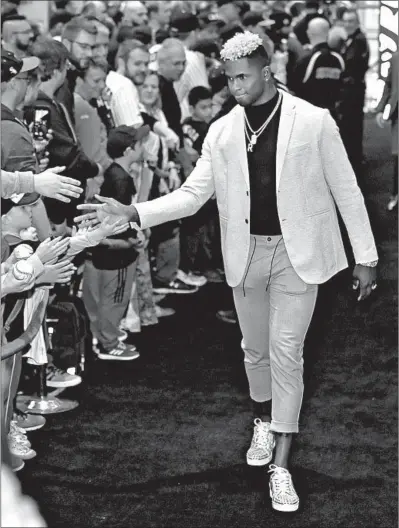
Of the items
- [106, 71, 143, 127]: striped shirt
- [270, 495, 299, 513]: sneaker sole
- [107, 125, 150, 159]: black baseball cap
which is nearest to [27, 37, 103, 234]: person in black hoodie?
[107, 125, 150, 159]: black baseball cap

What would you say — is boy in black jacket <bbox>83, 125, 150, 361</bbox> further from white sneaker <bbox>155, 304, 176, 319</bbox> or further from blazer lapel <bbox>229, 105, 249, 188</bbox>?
blazer lapel <bbox>229, 105, 249, 188</bbox>

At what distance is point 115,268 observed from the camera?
6062mm

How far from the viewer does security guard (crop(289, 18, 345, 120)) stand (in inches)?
439

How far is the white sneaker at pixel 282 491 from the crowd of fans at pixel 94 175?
3.69ft

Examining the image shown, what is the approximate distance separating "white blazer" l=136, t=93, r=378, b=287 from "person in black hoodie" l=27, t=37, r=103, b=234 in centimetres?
157

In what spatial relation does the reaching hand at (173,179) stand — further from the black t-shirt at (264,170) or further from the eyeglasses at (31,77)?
the black t-shirt at (264,170)

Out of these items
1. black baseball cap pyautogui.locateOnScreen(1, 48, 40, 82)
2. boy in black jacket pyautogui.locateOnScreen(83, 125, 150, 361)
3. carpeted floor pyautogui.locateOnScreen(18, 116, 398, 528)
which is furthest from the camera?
boy in black jacket pyautogui.locateOnScreen(83, 125, 150, 361)

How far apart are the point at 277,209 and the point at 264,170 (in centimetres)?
17

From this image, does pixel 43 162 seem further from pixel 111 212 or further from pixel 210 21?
pixel 210 21

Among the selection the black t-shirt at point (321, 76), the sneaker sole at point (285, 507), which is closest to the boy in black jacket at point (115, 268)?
the sneaker sole at point (285, 507)

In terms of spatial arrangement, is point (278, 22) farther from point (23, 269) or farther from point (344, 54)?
point (23, 269)

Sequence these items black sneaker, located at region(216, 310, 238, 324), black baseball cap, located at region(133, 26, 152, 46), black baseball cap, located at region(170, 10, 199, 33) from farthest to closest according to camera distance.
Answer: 1. black baseball cap, located at region(170, 10, 199, 33)
2. black baseball cap, located at region(133, 26, 152, 46)
3. black sneaker, located at region(216, 310, 238, 324)

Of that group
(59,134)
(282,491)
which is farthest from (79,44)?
(282,491)

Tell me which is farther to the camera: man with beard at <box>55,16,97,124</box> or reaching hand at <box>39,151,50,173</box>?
man with beard at <box>55,16,97,124</box>
